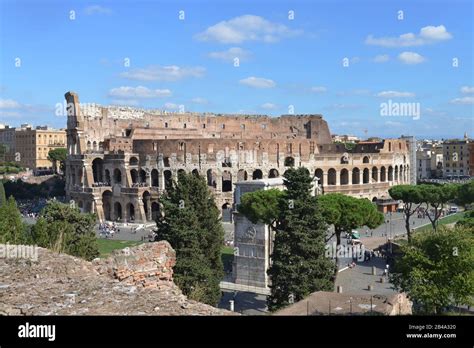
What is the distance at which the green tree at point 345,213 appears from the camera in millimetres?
20328

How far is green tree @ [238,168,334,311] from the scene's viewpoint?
53.8 feet

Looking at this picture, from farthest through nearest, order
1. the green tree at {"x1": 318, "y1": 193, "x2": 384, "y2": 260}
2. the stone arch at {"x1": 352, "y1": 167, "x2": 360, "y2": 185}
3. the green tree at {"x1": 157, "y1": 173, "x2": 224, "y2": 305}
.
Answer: the stone arch at {"x1": 352, "y1": 167, "x2": 360, "y2": 185} → the green tree at {"x1": 318, "y1": 193, "x2": 384, "y2": 260} → the green tree at {"x1": 157, "y1": 173, "x2": 224, "y2": 305}

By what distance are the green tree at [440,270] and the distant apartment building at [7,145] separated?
72163 millimetres

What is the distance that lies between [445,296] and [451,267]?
0.76m

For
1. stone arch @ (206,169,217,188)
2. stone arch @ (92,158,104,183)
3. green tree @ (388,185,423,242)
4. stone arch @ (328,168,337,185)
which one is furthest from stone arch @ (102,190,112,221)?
green tree @ (388,185,423,242)

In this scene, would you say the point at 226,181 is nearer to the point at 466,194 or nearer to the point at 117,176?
the point at 117,176

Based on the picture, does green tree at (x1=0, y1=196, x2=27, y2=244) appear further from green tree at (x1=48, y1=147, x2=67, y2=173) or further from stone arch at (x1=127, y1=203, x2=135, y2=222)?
green tree at (x1=48, y1=147, x2=67, y2=173)

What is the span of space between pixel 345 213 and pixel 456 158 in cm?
5602

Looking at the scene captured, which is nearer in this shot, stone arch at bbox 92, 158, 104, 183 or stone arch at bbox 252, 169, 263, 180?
stone arch at bbox 252, 169, 263, 180

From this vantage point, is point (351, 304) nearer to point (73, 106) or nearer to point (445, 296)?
point (445, 296)

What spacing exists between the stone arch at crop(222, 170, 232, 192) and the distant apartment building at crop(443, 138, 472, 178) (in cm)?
3624

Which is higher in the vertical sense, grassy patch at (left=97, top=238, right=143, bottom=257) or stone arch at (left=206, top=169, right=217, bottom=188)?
stone arch at (left=206, top=169, right=217, bottom=188)
